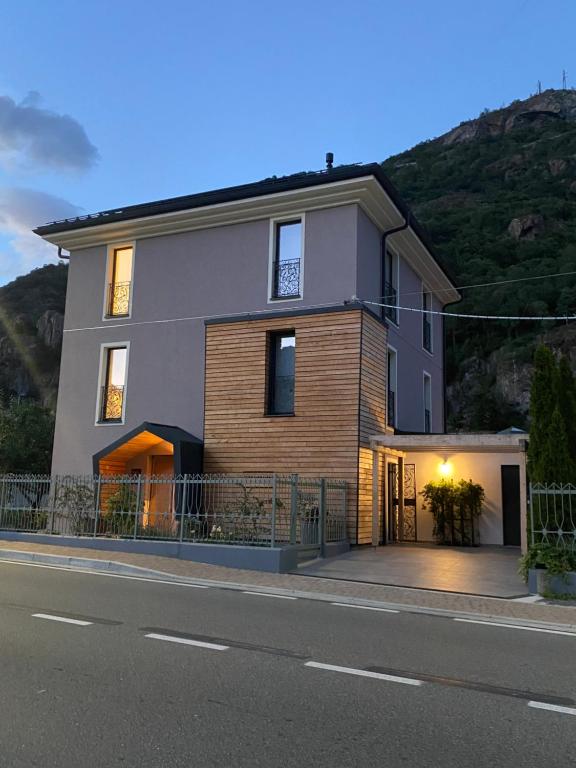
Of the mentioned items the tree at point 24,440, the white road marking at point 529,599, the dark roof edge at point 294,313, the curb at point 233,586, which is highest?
the dark roof edge at point 294,313

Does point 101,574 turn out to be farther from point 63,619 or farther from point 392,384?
point 392,384

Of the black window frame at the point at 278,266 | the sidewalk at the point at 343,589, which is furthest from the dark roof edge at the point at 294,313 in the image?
the sidewalk at the point at 343,589

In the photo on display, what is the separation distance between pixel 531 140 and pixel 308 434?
83.5 meters

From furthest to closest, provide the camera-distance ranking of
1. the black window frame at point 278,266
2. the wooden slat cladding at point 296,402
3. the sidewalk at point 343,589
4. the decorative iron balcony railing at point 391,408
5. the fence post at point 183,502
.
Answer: the decorative iron balcony railing at point 391,408, the black window frame at point 278,266, the wooden slat cladding at point 296,402, the fence post at point 183,502, the sidewalk at point 343,589

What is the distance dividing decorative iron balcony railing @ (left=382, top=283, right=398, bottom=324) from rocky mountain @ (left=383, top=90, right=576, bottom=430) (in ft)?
98.0

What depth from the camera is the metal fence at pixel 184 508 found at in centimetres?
1280

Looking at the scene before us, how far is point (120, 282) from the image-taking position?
18203 millimetres

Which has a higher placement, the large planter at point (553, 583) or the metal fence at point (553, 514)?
the metal fence at point (553, 514)

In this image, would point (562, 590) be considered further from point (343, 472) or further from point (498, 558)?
point (343, 472)

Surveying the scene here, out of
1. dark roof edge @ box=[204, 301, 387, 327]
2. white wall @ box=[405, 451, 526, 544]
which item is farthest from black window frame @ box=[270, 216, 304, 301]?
white wall @ box=[405, 451, 526, 544]

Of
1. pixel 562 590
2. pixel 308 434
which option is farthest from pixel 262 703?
pixel 308 434

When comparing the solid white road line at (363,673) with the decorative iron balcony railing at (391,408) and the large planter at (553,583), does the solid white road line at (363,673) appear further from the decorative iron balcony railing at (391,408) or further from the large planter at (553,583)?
the decorative iron balcony railing at (391,408)

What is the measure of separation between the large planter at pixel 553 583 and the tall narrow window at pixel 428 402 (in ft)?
36.3

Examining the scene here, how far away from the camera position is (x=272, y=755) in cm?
351
